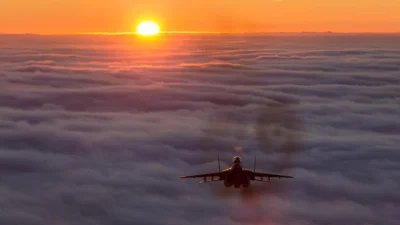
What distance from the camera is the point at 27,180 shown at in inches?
7712

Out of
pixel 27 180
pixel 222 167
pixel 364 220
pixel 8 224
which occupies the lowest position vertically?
pixel 8 224

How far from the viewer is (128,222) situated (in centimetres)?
15275

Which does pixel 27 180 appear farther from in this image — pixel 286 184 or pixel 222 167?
pixel 286 184

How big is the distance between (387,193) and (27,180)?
5798 inches

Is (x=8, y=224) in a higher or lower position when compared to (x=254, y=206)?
lower

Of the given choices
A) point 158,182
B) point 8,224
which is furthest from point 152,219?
point 8,224

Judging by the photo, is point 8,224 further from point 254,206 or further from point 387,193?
point 387,193

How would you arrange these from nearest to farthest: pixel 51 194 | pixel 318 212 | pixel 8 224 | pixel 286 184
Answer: pixel 8 224, pixel 318 212, pixel 51 194, pixel 286 184

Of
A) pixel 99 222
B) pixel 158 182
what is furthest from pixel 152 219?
pixel 158 182

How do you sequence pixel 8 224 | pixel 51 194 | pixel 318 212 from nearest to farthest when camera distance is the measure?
pixel 8 224 < pixel 318 212 < pixel 51 194

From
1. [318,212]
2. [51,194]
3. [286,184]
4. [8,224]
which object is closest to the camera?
[8,224]

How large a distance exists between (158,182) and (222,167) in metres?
29.3

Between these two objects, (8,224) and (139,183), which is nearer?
(8,224)

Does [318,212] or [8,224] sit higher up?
[318,212]
